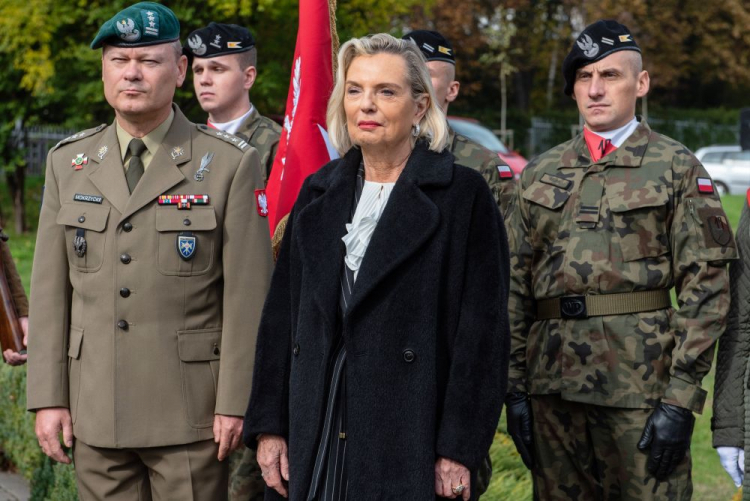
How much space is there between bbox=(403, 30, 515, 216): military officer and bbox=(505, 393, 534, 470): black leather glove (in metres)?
1.09

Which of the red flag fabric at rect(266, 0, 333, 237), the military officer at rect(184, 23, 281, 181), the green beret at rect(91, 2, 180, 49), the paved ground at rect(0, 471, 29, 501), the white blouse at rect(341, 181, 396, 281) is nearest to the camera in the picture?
the white blouse at rect(341, 181, 396, 281)

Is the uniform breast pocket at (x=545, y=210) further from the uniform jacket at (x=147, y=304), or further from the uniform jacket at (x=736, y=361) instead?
the uniform jacket at (x=147, y=304)

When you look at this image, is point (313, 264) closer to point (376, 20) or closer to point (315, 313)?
point (315, 313)

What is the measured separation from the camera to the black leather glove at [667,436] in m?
3.96

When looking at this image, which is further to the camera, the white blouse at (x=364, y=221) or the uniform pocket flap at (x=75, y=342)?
the uniform pocket flap at (x=75, y=342)

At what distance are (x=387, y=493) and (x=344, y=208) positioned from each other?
872mm

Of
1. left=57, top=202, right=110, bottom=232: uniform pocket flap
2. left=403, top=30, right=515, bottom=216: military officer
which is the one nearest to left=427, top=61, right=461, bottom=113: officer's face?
left=403, top=30, right=515, bottom=216: military officer

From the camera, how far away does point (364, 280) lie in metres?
3.20

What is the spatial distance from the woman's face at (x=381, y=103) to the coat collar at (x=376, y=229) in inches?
4.5

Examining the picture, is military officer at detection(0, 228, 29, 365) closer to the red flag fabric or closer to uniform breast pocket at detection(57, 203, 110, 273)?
uniform breast pocket at detection(57, 203, 110, 273)

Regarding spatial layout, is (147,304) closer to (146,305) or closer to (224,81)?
(146,305)

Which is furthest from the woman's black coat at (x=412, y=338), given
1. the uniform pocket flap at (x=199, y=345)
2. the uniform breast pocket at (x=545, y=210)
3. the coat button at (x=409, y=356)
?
the uniform breast pocket at (x=545, y=210)

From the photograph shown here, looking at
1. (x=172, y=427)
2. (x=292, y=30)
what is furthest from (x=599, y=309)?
(x=292, y=30)

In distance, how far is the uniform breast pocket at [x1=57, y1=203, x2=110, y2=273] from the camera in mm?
3744
